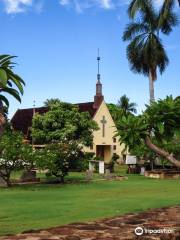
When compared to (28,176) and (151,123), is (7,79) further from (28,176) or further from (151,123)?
(28,176)

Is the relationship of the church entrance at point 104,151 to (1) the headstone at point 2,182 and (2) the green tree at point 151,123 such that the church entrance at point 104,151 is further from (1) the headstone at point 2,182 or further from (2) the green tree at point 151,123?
(2) the green tree at point 151,123

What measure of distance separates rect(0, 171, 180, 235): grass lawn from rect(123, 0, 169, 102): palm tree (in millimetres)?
24668

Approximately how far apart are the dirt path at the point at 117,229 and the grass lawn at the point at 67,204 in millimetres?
1257

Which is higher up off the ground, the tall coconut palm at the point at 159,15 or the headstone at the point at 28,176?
the tall coconut palm at the point at 159,15

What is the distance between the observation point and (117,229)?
491 inches

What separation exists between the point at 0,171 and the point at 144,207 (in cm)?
1188

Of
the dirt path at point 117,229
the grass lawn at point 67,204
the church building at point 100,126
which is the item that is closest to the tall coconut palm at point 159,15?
the church building at point 100,126

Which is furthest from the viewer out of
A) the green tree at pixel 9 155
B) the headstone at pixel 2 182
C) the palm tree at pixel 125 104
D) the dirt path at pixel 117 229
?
the palm tree at pixel 125 104

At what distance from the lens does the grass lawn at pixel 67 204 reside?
48.6ft

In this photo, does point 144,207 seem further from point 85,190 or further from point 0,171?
point 0,171

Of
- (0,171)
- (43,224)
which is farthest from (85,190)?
(43,224)

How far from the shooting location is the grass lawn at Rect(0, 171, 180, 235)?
48.6ft

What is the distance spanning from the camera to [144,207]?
18.2 meters

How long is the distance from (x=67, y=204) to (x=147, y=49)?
32.2 meters
